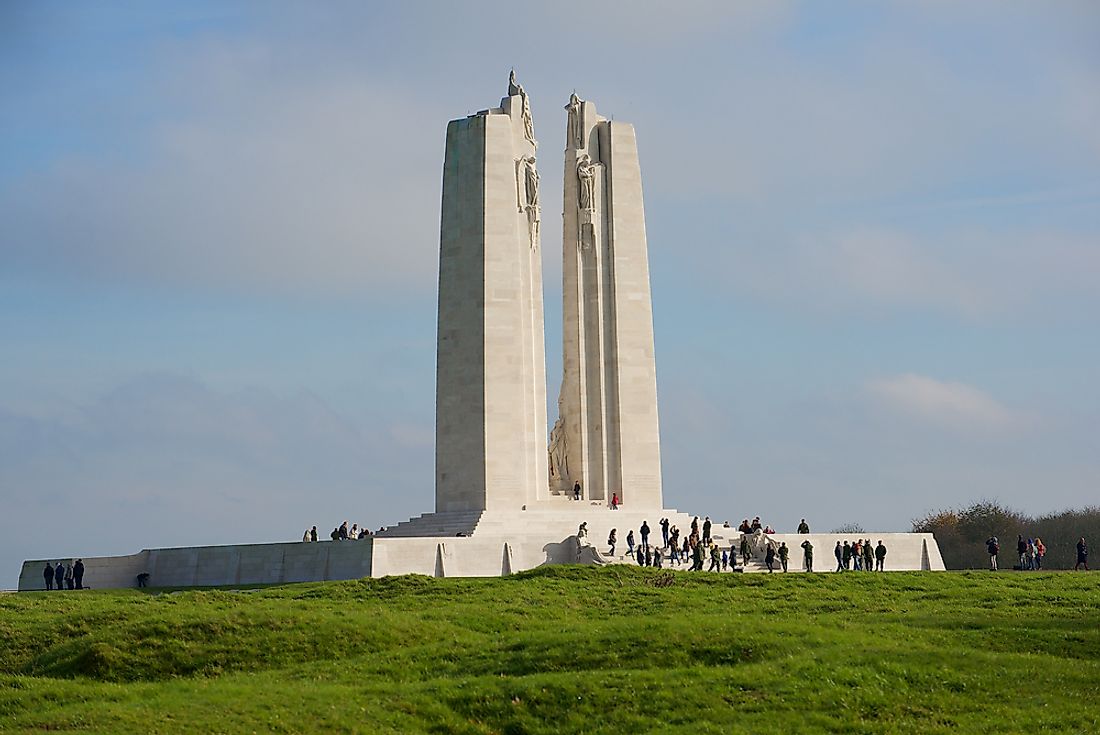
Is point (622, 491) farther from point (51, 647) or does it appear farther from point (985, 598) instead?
point (51, 647)

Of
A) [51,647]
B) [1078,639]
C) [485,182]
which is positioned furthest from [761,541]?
[51,647]

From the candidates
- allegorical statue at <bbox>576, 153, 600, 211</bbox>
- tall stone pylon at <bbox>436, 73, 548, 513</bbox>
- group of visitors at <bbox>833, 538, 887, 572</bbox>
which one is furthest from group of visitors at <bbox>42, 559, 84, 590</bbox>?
group of visitors at <bbox>833, 538, 887, 572</bbox>

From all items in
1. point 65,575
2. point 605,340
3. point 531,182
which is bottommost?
point 65,575

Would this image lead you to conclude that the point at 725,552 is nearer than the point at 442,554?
No

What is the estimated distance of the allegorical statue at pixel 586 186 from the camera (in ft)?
151

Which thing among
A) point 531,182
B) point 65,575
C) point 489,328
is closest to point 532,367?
point 489,328

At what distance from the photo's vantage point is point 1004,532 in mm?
61781

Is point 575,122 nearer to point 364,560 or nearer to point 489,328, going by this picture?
point 489,328

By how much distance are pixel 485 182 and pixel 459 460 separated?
823cm

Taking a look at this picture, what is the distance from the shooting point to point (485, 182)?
4419 centimetres

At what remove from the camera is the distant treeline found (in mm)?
58156

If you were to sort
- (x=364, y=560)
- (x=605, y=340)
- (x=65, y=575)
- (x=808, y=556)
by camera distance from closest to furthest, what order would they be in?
(x=364, y=560) < (x=808, y=556) < (x=65, y=575) < (x=605, y=340)

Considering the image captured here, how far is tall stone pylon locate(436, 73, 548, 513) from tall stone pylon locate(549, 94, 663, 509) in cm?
125

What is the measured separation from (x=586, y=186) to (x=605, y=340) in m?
4.78
